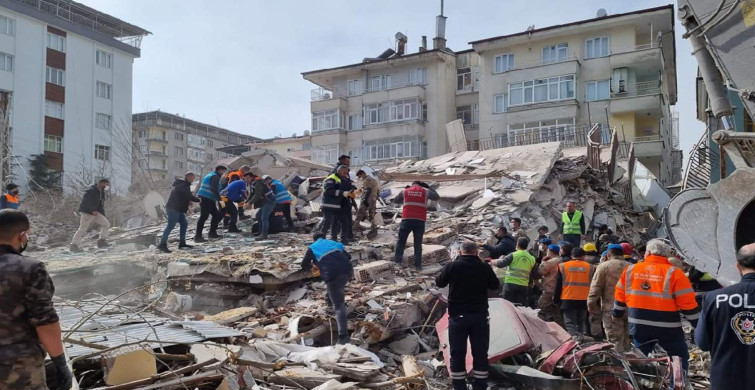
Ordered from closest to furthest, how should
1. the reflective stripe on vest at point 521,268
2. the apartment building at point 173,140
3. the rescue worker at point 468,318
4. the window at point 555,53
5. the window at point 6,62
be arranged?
the rescue worker at point 468,318, the reflective stripe on vest at point 521,268, the window at point 555,53, the window at point 6,62, the apartment building at point 173,140

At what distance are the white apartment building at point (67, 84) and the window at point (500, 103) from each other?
71.2 feet

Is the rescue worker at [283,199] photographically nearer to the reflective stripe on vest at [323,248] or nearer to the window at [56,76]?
the reflective stripe on vest at [323,248]

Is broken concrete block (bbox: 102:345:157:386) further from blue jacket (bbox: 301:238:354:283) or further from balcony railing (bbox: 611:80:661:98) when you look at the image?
balcony railing (bbox: 611:80:661:98)

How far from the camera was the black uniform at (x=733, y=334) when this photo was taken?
127 inches

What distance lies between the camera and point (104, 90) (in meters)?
38.2

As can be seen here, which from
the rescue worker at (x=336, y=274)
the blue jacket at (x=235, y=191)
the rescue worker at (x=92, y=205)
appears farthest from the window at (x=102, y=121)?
the rescue worker at (x=336, y=274)

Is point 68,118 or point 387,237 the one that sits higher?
point 68,118

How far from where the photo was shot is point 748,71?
5.17m

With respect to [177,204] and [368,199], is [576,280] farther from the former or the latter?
[177,204]

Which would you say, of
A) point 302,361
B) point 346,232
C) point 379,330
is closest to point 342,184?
point 346,232

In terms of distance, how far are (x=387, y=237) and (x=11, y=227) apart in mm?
8335

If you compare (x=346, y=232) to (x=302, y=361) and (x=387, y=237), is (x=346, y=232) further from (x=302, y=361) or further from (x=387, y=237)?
(x=302, y=361)

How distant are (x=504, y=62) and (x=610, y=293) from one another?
29456 mm

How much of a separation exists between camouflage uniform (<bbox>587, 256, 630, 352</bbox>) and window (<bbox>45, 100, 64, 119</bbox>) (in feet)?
120
